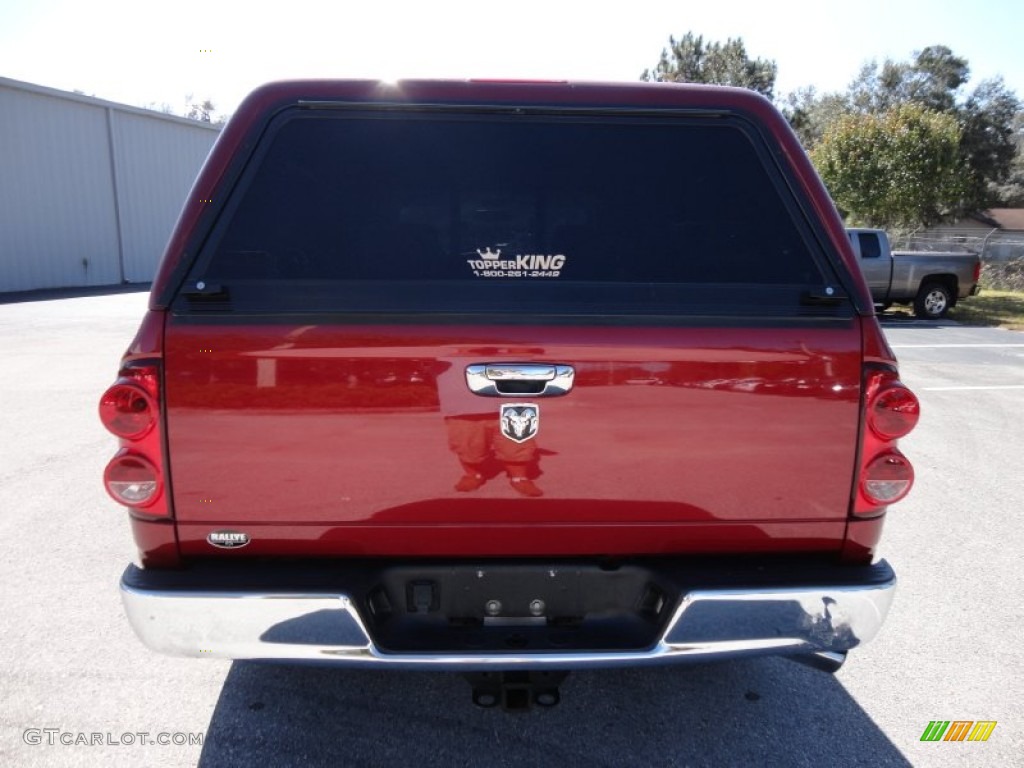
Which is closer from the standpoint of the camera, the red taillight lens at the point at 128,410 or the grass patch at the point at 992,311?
the red taillight lens at the point at 128,410

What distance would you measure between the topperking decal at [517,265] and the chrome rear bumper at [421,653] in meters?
1.00

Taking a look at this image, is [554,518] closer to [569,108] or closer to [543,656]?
[543,656]

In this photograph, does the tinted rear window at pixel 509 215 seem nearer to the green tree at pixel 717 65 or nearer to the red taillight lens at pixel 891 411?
the red taillight lens at pixel 891 411

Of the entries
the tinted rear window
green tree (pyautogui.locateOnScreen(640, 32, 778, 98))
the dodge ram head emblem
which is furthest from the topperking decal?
green tree (pyautogui.locateOnScreen(640, 32, 778, 98))

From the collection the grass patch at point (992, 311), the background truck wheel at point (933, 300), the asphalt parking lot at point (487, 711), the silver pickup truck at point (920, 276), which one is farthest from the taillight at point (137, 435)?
the background truck wheel at point (933, 300)

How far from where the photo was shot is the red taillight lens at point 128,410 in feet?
6.73

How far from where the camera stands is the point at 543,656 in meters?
2.10

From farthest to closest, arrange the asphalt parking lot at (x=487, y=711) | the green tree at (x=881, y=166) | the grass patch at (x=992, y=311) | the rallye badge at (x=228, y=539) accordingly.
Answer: the green tree at (x=881, y=166)
the grass patch at (x=992, y=311)
the asphalt parking lot at (x=487, y=711)
the rallye badge at (x=228, y=539)

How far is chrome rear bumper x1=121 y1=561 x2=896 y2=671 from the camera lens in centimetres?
→ 206

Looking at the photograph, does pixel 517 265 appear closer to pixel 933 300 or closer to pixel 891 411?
pixel 891 411

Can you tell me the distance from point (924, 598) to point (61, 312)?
52.3ft

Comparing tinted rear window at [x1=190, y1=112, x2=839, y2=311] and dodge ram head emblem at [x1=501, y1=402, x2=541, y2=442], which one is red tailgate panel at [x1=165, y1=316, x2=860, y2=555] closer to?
dodge ram head emblem at [x1=501, y1=402, x2=541, y2=442]

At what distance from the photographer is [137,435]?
2.08 m

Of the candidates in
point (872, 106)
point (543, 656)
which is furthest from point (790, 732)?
point (872, 106)
